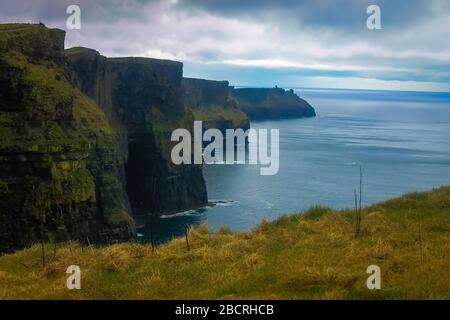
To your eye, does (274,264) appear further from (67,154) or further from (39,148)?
(67,154)

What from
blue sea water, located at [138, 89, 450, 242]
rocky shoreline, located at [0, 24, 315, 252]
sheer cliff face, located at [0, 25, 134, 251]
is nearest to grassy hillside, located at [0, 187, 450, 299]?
rocky shoreline, located at [0, 24, 315, 252]

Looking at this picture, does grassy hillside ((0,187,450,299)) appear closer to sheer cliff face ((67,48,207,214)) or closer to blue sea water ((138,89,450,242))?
blue sea water ((138,89,450,242))

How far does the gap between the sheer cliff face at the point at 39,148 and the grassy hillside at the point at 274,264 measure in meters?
40.5

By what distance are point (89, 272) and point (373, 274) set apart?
25.0ft

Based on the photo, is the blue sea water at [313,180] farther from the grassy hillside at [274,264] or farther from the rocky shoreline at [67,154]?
the grassy hillside at [274,264]

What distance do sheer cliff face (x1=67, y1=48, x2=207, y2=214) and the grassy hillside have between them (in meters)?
81.2

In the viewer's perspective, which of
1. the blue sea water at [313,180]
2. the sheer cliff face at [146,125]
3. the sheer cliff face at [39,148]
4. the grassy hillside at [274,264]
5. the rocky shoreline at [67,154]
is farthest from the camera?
the sheer cliff face at [146,125]

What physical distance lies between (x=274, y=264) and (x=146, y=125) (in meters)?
99.1

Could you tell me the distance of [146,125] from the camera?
365 feet

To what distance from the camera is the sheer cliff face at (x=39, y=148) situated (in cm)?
5891

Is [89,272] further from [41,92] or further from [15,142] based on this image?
[41,92]

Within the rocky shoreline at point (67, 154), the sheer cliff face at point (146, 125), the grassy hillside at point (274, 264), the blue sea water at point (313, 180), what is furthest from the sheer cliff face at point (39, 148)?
the grassy hillside at point (274, 264)
